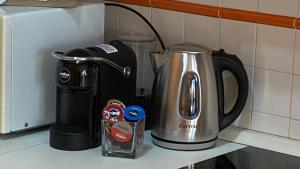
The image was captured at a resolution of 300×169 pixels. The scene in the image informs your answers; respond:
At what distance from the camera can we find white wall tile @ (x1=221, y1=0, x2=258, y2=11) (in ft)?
6.05

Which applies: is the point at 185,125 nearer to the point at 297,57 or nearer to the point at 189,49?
the point at 189,49

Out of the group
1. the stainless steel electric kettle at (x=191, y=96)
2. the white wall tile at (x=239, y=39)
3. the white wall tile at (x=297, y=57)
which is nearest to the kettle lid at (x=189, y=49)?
the stainless steel electric kettle at (x=191, y=96)

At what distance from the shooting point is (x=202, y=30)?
1.96 metres

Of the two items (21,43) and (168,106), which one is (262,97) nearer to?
(168,106)

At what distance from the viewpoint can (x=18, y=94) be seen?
1815mm

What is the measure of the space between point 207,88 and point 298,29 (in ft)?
0.85

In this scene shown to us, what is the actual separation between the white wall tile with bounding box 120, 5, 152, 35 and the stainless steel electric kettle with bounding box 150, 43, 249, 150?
0.87 ft

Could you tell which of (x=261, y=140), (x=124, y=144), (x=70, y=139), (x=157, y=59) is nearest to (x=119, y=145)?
(x=124, y=144)

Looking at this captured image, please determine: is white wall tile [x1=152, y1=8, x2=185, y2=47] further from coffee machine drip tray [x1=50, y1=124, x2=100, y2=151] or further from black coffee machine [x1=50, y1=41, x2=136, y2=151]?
coffee machine drip tray [x1=50, y1=124, x2=100, y2=151]

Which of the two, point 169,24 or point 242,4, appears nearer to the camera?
point 242,4

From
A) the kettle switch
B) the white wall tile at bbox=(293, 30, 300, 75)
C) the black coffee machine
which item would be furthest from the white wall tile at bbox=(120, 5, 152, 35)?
the white wall tile at bbox=(293, 30, 300, 75)

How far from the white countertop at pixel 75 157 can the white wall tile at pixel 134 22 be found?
14.2 inches

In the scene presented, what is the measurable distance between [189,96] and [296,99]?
266mm

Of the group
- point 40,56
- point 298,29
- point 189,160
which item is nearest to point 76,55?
point 40,56
